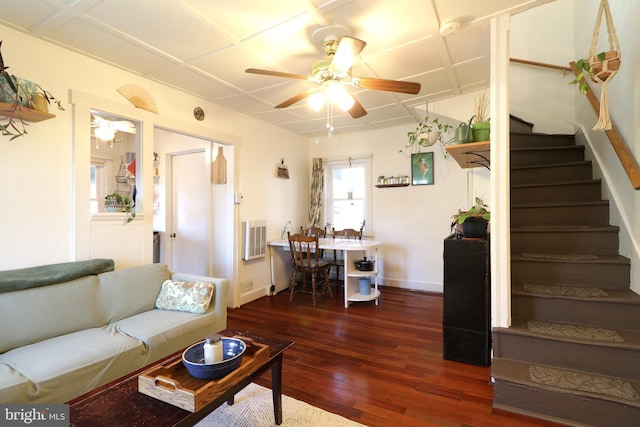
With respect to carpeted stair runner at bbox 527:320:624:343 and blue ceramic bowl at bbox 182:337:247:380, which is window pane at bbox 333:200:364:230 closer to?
carpeted stair runner at bbox 527:320:624:343

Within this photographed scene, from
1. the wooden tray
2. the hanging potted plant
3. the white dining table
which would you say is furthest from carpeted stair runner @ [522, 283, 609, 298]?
the wooden tray

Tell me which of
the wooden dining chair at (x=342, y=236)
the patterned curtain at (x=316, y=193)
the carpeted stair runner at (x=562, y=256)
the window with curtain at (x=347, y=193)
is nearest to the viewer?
the carpeted stair runner at (x=562, y=256)

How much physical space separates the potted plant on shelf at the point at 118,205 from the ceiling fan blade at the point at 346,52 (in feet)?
7.50

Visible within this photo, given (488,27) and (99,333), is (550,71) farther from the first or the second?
(99,333)

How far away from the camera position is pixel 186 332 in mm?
2312

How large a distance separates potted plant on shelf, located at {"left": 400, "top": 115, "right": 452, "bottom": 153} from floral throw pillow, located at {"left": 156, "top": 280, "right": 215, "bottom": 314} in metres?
3.12

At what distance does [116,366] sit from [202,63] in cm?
247

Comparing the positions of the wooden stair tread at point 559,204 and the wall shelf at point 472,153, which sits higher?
the wall shelf at point 472,153

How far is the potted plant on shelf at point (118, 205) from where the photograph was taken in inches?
111

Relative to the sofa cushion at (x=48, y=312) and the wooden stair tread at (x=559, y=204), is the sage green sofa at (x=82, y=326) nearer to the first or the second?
the sofa cushion at (x=48, y=312)

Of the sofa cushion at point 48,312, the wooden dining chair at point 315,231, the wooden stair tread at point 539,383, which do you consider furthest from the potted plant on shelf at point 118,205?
the wooden stair tread at point 539,383

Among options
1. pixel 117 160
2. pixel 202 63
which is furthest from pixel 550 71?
pixel 117 160

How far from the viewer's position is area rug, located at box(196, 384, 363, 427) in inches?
71.2

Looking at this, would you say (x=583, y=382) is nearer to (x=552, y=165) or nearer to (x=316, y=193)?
(x=552, y=165)
